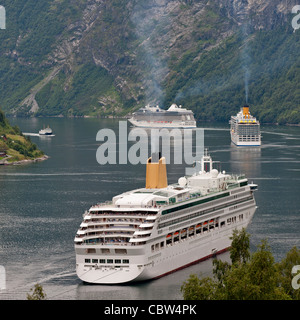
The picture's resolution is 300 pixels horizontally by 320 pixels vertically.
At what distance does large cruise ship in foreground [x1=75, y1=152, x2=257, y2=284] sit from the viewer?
6719 cm

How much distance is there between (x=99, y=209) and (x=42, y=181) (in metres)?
61.6

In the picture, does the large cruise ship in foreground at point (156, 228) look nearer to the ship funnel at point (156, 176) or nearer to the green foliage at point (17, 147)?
the ship funnel at point (156, 176)

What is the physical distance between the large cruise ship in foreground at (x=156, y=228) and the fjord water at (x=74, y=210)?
1144mm

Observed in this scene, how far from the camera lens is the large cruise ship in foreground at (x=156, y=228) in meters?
67.2

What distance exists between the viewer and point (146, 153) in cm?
17300

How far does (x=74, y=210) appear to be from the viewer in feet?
325

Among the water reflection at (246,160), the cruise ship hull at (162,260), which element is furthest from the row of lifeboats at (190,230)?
the water reflection at (246,160)

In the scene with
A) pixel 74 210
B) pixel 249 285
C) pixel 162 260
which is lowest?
pixel 162 260

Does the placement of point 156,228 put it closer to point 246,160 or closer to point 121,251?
point 121,251

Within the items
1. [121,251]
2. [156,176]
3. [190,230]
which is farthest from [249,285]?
[156,176]

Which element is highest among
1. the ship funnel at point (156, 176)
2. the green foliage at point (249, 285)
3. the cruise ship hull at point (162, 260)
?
the ship funnel at point (156, 176)

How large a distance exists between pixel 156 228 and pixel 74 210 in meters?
30.7
